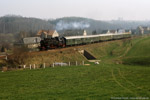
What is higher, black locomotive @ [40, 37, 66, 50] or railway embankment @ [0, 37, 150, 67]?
black locomotive @ [40, 37, 66, 50]

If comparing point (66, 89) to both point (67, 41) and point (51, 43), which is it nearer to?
point (51, 43)

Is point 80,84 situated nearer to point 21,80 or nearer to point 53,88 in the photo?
point 53,88

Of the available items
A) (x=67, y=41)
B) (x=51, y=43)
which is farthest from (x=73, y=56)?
(x=67, y=41)

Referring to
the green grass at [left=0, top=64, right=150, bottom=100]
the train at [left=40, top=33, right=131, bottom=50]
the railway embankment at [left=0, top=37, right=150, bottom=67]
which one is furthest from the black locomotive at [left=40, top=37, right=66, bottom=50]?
the green grass at [left=0, top=64, right=150, bottom=100]

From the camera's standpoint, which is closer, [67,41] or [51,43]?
[51,43]

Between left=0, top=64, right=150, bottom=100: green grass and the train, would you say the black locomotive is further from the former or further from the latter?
A: left=0, top=64, right=150, bottom=100: green grass

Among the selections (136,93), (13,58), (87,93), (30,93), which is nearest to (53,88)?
(30,93)

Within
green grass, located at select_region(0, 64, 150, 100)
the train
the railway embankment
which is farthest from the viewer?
the train

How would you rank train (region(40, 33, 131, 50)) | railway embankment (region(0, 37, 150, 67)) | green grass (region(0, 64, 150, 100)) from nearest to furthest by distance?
green grass (region(0, 64, 150, 100))
railway embankment (region(0, 37, 150, 67))
train (region(40, 33, 131, 50))

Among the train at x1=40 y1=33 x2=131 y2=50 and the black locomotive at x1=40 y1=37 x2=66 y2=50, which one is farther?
the train at x1=40 y1=33 x2=131 y2=50

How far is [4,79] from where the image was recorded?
19.6 m

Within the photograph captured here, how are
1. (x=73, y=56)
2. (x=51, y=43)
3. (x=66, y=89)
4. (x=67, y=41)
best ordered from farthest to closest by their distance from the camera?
(x=67, y=41)
(x=73, y=56)
(x=51, y=43)
(x=66, y=89)

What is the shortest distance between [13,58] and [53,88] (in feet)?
57.2

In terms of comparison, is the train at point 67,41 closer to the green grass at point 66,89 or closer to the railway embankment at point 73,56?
the railway embankment at point 73,56
